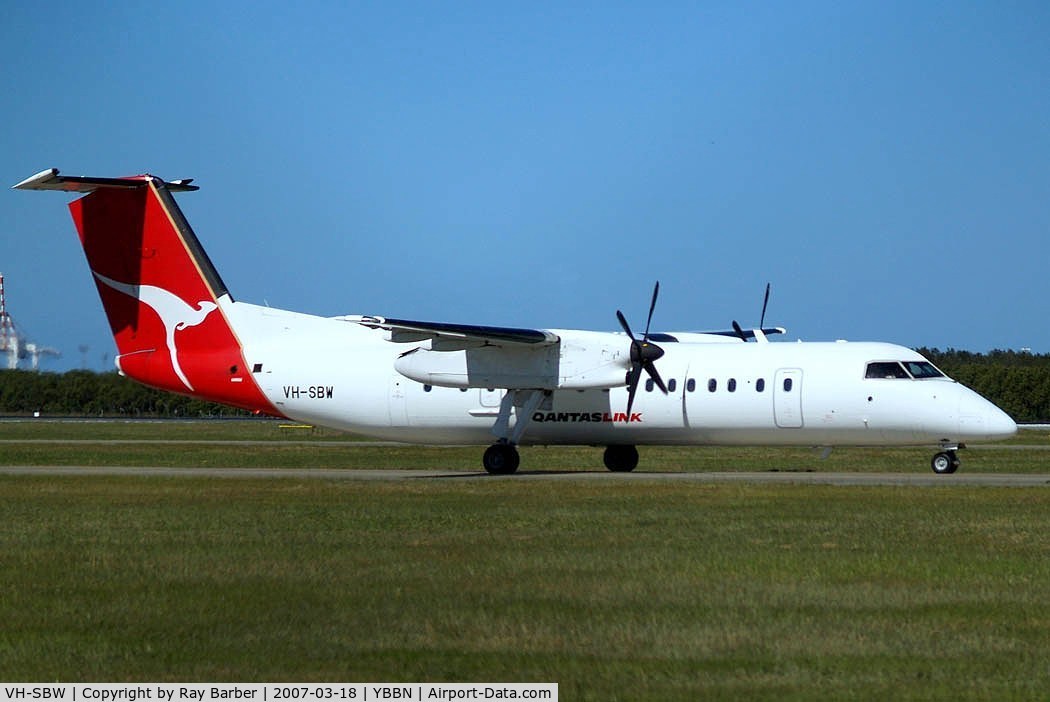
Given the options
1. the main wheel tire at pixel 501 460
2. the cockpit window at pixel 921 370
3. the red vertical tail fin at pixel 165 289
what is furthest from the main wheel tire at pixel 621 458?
the red vertical tail fin at pixel 165 289

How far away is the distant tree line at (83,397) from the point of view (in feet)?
241

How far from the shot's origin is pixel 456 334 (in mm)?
28359

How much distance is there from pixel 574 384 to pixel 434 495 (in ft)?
22.4

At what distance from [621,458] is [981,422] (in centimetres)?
818

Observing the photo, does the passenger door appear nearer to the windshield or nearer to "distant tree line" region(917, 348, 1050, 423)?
the windshield

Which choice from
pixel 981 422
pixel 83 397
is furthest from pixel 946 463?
pixel 83 397

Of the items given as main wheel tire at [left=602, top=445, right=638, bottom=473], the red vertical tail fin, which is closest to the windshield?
main wheel tire at [left=602, top=445, right=638, bottom=473]

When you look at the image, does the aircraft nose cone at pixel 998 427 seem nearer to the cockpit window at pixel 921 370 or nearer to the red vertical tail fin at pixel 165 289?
the cockpit window at pixel 921 370

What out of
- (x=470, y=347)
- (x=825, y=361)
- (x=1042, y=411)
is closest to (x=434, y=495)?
(x=470, y=347)

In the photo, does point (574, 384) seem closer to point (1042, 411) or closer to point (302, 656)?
point (302, 656)

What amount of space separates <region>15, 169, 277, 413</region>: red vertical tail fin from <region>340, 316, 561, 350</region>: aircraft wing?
15.4ft

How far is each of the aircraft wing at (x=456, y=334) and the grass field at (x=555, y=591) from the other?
217 inches

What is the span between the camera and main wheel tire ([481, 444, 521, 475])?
98.6 ft

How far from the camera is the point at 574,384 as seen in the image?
29.4 m
